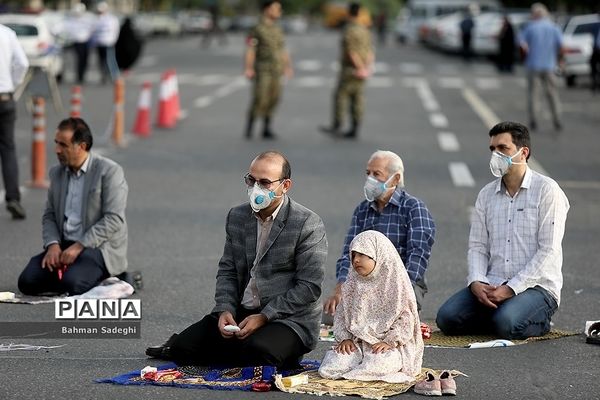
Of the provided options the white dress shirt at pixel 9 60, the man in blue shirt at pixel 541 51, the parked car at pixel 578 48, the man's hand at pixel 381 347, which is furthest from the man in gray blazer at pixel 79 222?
the parked car at pixel 578 48

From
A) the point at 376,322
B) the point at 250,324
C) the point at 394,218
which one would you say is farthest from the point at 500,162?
the point at 250,324

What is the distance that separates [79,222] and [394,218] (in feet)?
8.63

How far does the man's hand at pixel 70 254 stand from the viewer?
1031 cm

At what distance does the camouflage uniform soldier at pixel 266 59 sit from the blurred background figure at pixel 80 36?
47.0ft

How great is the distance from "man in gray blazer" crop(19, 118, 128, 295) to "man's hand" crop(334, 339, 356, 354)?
3.02m

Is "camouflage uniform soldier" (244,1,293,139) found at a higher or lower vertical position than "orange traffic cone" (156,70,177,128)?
higher

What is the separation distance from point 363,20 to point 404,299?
616 inches

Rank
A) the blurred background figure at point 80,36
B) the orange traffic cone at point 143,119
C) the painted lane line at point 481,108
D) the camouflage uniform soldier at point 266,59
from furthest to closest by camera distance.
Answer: the blurred background figure at point 80,36
the painted lane line at point 481,108
the orange traffic cone at point 143,119
the camouflage uniform soldier at point 266,59

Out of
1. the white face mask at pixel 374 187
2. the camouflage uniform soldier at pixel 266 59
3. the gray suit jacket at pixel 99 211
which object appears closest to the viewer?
the white face mask at pixel 374 187

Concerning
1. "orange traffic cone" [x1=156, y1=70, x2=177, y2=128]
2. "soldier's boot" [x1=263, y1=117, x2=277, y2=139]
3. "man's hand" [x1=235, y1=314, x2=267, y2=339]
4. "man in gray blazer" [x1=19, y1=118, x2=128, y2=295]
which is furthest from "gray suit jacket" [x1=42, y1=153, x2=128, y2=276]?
"orange traffic cone" [x1=156, y1=70, x2=177, y2=128]

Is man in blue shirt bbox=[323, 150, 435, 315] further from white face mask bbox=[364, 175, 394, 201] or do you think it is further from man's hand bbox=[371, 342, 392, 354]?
man's hand bbox=[371, 342, 392, 354]

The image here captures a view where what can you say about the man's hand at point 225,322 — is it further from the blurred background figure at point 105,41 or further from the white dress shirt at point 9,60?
the blurred background figure at point 105,41

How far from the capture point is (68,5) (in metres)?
84.3

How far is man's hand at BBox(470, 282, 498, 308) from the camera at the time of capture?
9125 millimetres
